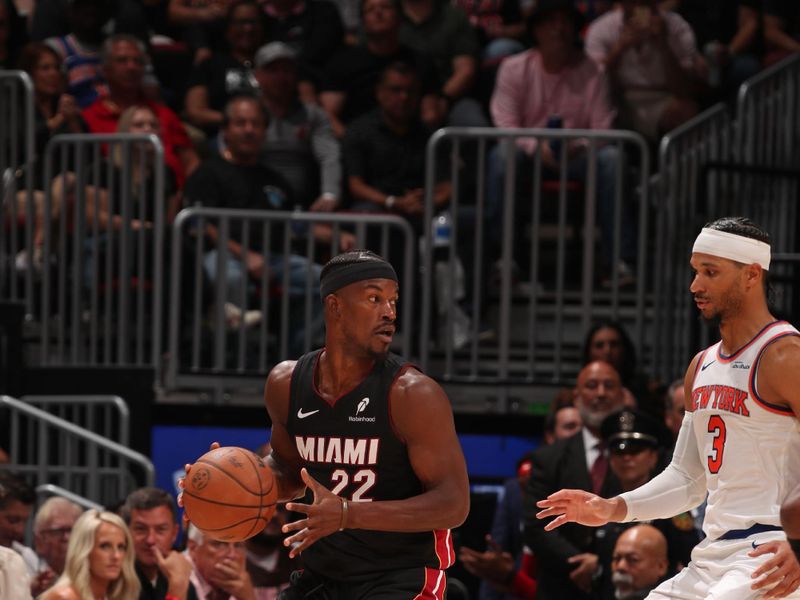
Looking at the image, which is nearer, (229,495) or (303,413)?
(229,495)

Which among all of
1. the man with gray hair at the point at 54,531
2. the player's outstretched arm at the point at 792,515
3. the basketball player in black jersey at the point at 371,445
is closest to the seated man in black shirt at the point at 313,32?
the man with gray hair at the point at 54,531

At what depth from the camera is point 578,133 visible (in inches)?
453

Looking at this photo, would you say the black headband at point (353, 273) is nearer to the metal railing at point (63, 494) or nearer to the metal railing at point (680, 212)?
the metal railing at point (63, 494)

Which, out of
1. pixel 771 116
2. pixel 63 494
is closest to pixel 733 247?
pixel 63 494

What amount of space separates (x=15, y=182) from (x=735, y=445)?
7500 mm

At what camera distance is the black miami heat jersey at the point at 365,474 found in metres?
6.12

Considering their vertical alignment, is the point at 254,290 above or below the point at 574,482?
above

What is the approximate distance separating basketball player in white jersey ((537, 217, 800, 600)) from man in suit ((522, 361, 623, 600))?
3354 mm

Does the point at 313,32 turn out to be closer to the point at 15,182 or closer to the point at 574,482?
the point at 15,182

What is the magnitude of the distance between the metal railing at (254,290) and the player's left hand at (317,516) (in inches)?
228

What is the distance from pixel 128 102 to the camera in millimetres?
13000

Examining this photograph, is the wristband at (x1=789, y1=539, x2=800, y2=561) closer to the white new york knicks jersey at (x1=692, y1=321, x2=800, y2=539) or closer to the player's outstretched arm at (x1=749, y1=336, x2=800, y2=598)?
the player's outstretched arm at (x1=749, y1=336, x2=800, y2=598)

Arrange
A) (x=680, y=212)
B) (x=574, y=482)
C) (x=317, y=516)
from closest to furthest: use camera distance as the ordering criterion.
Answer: (x=317, y=516)
(x=574, y=482)
(x=680, y=212)

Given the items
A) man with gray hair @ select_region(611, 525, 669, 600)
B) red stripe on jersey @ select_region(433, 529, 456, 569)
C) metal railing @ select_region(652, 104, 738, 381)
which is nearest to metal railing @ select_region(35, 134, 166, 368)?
metal railing @ select_region(652, 104, 738, 381)
